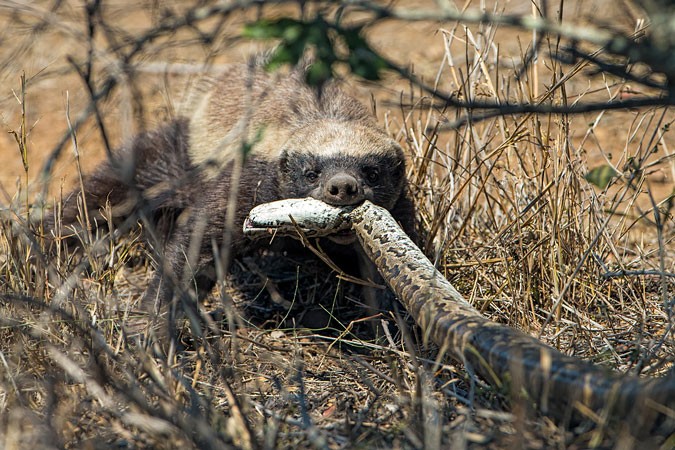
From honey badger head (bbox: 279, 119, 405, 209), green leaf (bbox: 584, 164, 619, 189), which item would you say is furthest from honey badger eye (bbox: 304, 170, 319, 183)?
green leaf (bbox: 584, 164, 619, 189)

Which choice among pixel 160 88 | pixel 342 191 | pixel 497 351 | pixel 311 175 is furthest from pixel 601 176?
pixel 160 88

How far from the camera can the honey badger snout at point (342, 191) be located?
3529 millimetres

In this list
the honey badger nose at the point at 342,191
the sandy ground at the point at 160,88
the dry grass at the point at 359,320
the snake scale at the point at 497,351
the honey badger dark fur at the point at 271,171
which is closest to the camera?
the snake scale at the point at 497,351

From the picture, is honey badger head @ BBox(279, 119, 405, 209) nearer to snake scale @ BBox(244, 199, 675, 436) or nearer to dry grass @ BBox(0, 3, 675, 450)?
dry grass @ BBox(0, 3, 675, 450)

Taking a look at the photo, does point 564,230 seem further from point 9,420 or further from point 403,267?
point 9,420

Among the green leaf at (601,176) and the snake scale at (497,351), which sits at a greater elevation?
the green leaf at (601,176)

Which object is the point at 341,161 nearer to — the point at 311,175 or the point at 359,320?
the point at 311,175

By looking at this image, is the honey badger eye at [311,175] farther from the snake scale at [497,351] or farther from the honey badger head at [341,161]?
the snake scale at [497,351]

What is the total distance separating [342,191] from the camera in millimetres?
3527

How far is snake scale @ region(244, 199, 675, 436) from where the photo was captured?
85.8 inches

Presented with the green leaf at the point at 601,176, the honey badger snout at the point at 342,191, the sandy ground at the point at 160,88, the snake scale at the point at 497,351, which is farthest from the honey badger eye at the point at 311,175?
the green leaf at the point at 601,176

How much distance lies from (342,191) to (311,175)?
1.48 feet

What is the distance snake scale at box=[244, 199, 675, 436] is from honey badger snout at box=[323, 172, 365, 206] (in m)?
0.12

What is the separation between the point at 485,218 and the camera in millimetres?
4316
